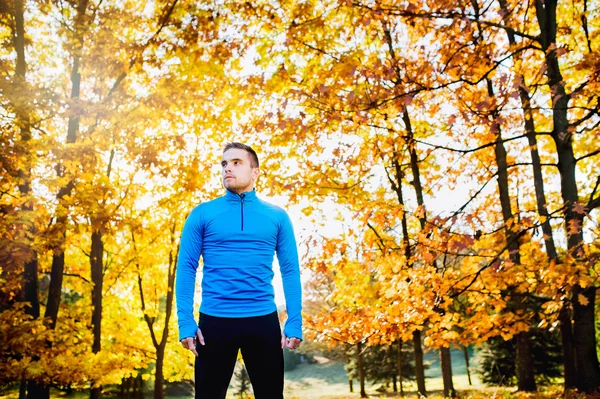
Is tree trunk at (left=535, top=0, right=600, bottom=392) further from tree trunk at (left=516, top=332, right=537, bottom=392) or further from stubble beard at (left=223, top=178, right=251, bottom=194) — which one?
stubble beard at (left=223, top=178, right=251, bottom=194)

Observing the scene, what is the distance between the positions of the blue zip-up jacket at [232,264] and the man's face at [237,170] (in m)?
0.07

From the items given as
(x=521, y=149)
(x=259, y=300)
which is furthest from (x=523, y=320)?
(x=521, y=149)

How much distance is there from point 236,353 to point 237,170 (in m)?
1.14

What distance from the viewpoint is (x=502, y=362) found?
89.7 feet

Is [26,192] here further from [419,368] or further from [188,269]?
[419,368]

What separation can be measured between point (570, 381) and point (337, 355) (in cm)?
3219

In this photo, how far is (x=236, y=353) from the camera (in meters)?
2.96

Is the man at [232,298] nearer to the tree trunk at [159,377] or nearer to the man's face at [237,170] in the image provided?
the man's face at [237,170]

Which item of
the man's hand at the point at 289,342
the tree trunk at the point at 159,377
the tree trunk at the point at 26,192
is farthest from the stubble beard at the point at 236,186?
the tree trunk at the point at 159,377

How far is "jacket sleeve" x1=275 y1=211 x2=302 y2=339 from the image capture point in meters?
3.11

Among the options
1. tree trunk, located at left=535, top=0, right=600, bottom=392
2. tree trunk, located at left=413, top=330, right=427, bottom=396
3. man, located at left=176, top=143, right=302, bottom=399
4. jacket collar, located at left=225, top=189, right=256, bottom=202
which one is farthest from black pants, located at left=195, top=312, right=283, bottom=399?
tree trunk, located at left=413, top=330, right=427, bottom=396

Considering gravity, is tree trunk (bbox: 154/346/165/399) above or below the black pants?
below

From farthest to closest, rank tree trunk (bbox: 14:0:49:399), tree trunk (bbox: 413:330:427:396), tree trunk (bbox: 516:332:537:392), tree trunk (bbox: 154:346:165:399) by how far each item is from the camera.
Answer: tree trunk (bbox: 154:346:165:399)
tree trunk (bbox: 413:330:427:396)
tree trunk (bbox: 516:332:537:392)
tree trunk (bbox: 14:0:49:399)

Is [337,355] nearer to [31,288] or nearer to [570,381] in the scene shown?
[570,381]
